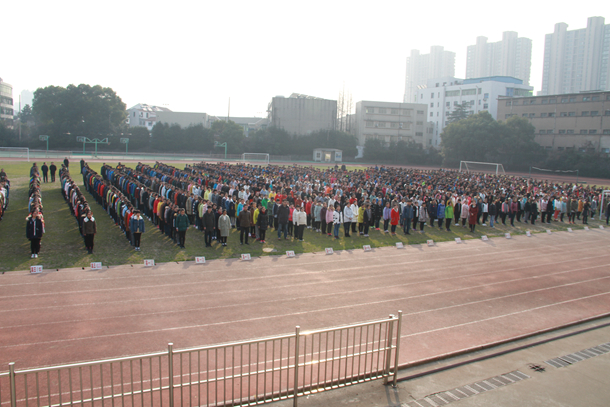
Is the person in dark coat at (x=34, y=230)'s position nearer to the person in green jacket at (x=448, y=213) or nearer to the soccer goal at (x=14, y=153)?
the person in green jacket at (x=448, y=213)

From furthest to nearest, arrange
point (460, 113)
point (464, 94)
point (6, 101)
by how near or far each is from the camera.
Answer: point (464, 94), point (460, 113), point (6, 101)

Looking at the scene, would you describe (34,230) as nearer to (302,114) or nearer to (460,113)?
(302,114)

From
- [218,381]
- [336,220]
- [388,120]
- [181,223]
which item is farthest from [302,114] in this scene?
[218,381]

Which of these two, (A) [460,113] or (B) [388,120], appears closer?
(B) [388,120]

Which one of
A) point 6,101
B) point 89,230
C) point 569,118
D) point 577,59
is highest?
point 577,59

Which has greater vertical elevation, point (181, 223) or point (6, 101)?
point (6, 101)

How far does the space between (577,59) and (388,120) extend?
13815cm

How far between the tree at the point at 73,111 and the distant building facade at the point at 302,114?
3295 cm


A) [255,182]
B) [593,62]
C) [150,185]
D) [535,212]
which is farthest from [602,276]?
[593,62]

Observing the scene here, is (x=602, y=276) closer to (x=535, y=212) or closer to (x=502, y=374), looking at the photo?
(x=502, y=374)

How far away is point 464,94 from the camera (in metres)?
107

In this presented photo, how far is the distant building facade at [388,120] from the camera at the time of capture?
92938 mm

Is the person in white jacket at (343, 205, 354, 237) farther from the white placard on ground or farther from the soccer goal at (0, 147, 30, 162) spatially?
the soccer goal at (0, 147, 30, 162)

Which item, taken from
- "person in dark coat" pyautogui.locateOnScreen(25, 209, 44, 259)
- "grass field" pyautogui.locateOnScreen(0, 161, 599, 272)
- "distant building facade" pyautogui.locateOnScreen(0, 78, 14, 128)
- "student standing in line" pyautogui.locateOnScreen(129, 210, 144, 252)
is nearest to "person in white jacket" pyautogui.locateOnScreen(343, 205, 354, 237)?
"grass field" pyautogui.locateOnScreen(0, 161, 599, 272)
